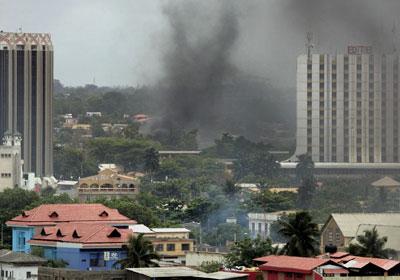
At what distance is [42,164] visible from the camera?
5039 inches

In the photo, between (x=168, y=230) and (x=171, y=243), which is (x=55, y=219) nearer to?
(x=171, y=243)

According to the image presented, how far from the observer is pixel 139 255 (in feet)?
189

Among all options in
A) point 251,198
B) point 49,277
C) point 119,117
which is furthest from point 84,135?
point 49,277

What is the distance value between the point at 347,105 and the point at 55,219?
53144 millimetres

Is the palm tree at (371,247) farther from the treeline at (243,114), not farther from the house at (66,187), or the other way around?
the treeline at (243,114)

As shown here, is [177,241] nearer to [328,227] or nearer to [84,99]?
[328,227]

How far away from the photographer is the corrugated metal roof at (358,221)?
228 ft

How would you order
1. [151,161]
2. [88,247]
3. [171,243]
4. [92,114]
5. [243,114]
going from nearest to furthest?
1. [88,247]
2. [171,243]
3. [151,161]
4. [243,114]
5. [92,114]

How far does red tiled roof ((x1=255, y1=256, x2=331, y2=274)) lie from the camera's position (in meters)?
52.0

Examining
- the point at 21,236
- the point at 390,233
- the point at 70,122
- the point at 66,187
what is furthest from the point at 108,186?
the point at 70,122

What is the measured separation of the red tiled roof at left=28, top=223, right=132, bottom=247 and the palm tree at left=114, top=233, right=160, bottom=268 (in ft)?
11.7

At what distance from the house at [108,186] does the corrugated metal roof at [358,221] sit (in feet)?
111

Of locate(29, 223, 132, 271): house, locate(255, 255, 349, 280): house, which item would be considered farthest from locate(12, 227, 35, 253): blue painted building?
locate(255, 255, 349, 280): house

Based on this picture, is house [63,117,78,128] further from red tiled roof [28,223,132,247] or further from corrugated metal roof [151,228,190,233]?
red tiled roof [28,223,132,247]
